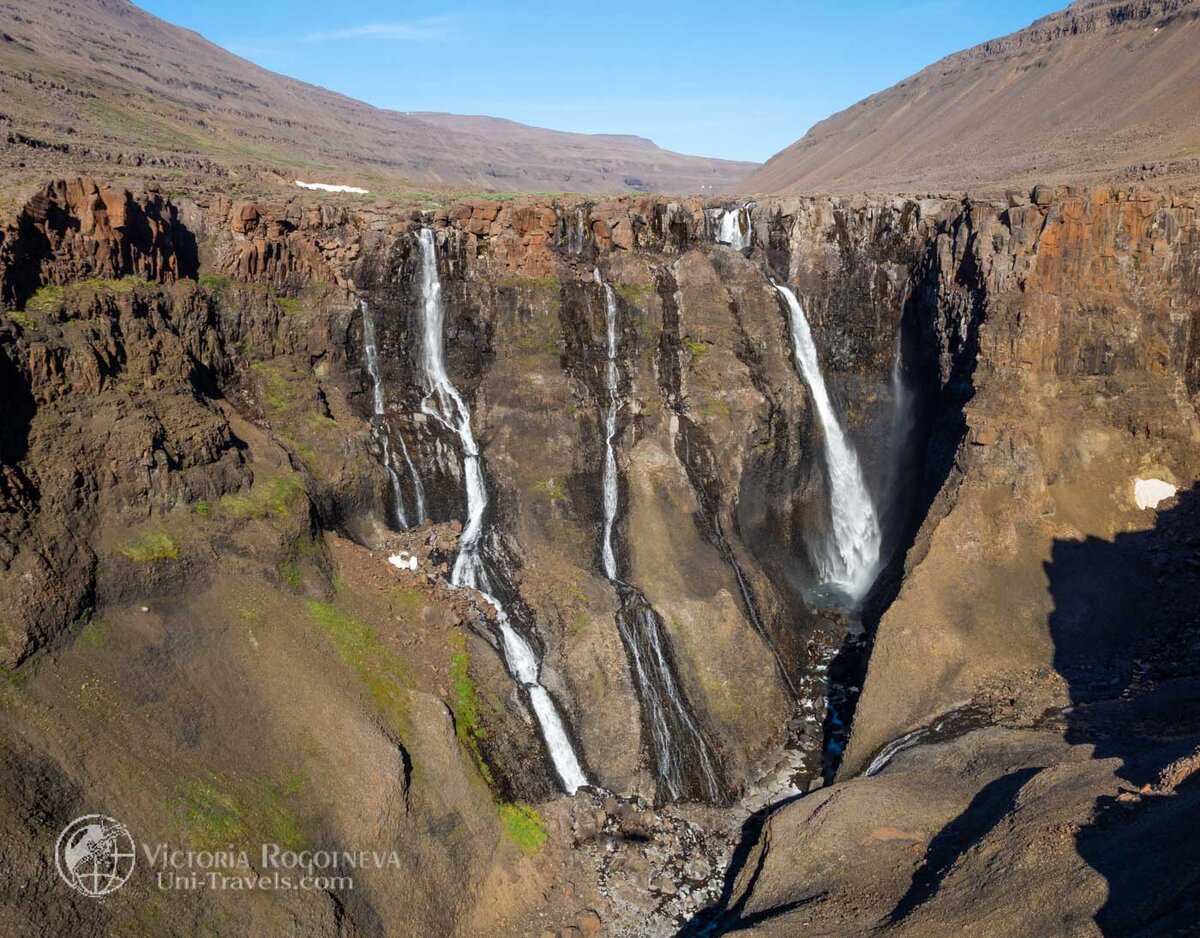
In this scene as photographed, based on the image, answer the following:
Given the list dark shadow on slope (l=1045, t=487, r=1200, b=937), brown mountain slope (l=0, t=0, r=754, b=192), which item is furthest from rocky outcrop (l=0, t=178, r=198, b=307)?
dark shadow on slope (l=1045, t=487, r=1200, b=937)

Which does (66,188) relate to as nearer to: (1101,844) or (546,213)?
(546,213)

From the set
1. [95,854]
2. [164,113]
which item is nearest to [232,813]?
[95,854]

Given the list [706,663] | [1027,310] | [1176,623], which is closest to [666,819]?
[706,663]

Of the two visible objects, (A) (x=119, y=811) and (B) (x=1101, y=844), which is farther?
(A) (x=119, y=811)

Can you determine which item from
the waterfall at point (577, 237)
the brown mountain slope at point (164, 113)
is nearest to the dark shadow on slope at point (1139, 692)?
the waterfall at point (577, 237)

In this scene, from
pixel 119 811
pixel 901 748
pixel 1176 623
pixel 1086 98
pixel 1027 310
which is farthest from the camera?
pixel 1086 98

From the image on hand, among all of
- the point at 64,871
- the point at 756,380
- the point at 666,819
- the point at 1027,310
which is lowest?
the point at 666,819

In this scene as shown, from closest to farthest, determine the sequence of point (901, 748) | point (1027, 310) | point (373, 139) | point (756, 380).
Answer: point (901, 748) → point (1027, 310) → point (756, 380) → point (373, 139)

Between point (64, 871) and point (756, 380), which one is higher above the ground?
point (756, 380)

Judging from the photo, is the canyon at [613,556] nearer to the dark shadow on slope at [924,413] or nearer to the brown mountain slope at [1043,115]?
the dark shadow on slope at [924,413]
